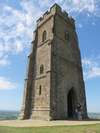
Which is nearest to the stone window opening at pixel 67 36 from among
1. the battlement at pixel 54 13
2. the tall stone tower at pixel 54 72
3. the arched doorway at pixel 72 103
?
the tall stone tower at pixel 54 72

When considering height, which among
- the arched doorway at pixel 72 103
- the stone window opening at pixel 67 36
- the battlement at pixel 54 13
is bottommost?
the arched doorway at pixel 72 103

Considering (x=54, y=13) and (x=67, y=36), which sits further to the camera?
(x=67, y=36)

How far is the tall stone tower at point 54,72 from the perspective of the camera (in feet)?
62.0

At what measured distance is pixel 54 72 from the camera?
19469 mm

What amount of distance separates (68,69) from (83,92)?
439 cm

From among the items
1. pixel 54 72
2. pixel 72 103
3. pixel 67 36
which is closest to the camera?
pixel 54 72

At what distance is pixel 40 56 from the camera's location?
23.0m

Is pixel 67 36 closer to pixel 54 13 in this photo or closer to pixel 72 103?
pixel 54 13

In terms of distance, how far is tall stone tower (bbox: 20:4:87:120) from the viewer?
62.0ft

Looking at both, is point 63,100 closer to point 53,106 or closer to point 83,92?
point 53,106

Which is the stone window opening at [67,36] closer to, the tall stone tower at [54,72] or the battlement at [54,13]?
the tall stone tower at [54,72]

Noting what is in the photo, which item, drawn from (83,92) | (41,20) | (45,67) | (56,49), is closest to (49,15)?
(41,20)

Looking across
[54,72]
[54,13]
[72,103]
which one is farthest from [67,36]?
[72,103]

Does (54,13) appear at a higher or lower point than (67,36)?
higher
